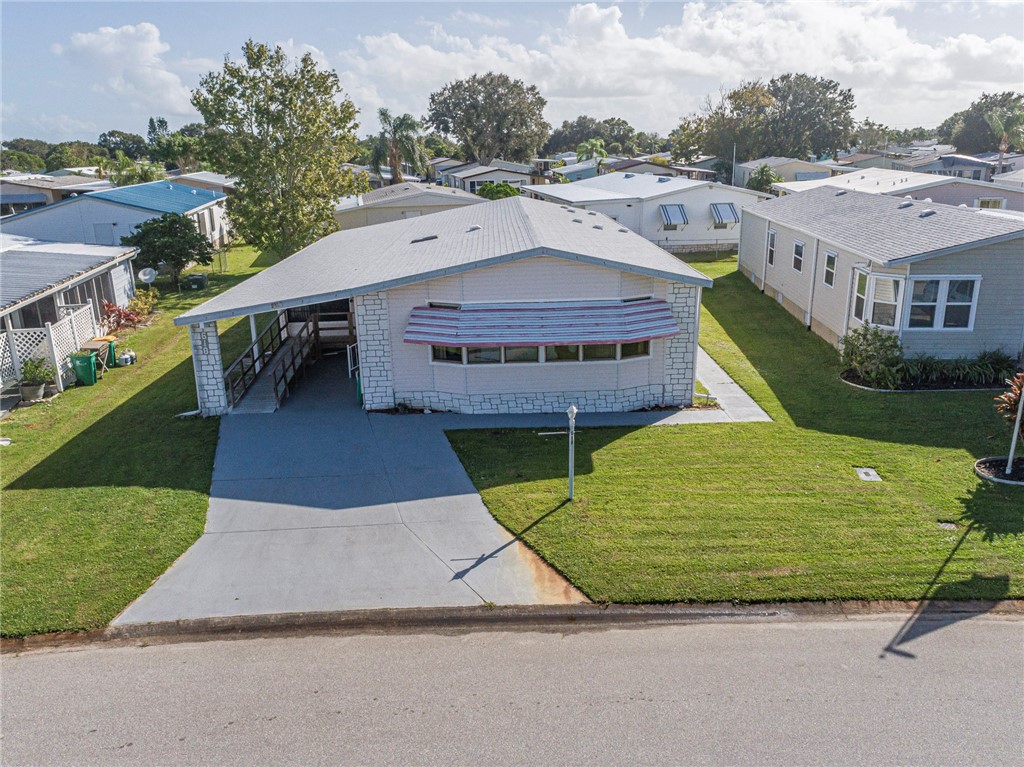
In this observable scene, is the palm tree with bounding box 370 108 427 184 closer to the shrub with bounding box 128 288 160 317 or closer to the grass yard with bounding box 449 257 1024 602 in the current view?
the shrub with bounding box 128 288 160 317

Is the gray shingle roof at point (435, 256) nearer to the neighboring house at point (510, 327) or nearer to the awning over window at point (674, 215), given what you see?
the neighboring house at point (510, 327)

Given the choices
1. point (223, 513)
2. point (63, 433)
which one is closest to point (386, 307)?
point (223, 513)

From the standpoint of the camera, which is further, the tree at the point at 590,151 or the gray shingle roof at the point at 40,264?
the tree at the point at 590,151

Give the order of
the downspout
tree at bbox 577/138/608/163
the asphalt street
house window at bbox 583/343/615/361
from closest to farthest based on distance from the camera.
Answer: the asphalt street, house window at bbox 583/343/615/361, the downspout, tree at bbox 577/138/608/163

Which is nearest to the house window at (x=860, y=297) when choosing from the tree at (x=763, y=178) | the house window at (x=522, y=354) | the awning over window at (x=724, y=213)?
the house window at (x=522, y=354)

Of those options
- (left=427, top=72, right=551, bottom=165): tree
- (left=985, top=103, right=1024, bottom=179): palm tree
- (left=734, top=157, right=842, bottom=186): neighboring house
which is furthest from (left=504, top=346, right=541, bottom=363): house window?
(left=427, top=72, right=551, bottom=165): tree

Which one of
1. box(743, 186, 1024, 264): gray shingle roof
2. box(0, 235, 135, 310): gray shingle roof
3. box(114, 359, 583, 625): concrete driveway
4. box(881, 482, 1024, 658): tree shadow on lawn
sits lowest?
box(881, 482, 1024, 658): tree shadow on lawn

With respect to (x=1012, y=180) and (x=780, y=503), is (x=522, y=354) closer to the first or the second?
(x=780, y=503)
